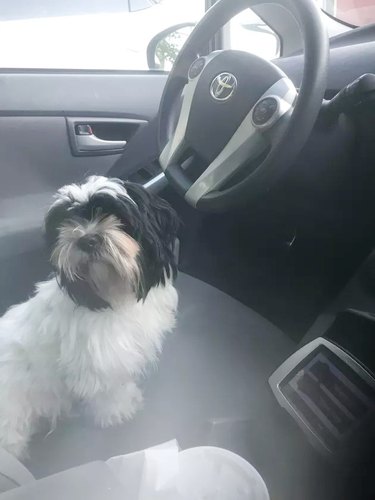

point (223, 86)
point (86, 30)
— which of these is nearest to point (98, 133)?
point (86, 30)

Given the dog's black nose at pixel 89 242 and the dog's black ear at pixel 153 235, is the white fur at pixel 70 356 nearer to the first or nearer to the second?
the dog's black ear at pixel 153 235

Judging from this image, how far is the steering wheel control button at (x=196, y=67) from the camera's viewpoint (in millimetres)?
1635

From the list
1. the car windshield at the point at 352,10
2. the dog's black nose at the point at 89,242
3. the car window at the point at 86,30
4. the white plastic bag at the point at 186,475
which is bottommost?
the white plastic bag at the point at 186,475

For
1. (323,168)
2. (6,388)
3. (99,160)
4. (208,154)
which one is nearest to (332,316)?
(323,168)

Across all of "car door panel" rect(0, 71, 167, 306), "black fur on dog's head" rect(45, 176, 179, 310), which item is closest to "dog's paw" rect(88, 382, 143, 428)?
"black fur on dog's head" rect(45, 176, 179, 310)

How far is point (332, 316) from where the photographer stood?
174cm

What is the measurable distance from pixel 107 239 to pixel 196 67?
51 centimetres

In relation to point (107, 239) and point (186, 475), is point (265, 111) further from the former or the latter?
point (186, 475)

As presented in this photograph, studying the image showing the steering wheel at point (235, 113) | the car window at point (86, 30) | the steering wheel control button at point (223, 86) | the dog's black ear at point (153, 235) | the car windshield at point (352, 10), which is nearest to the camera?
the steering wheel at point (235, 113)

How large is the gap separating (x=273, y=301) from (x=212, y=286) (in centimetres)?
23

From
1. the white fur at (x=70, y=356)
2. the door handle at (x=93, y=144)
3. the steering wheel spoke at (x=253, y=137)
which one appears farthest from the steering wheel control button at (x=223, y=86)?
the door handle at (x=93, y=144)

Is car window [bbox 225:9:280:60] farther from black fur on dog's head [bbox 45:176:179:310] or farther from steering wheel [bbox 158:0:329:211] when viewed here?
black fur on dog's head [bbox 45:176:179:310]

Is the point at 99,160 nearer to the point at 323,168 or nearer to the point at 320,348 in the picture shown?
the point at 323,168

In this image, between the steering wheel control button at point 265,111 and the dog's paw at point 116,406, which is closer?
the steering wheel control button at point 265,111
